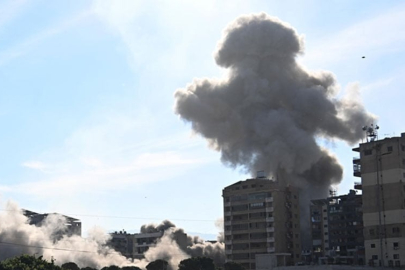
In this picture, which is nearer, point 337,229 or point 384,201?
point 384,201

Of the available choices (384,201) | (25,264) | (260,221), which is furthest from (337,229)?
(25,264)

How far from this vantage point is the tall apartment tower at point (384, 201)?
455 feet

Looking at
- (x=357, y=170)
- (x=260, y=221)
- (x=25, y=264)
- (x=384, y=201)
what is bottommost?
(x=25, y=264)

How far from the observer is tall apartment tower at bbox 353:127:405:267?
139 m

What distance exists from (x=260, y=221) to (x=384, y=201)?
45.5 m

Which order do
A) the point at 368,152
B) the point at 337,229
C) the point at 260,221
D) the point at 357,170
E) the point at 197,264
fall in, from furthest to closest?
the point at 260,221 < the point at 337,229 < the point at 197,264 < the point at 357,170 < the point at 368,152

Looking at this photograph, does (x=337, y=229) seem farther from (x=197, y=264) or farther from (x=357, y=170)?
(x=197, y=264)

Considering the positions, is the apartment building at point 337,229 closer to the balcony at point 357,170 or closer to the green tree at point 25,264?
the balcony at point 357,170

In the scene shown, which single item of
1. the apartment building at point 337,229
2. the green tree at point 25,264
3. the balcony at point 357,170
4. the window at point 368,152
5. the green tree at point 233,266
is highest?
the window at point 368,152

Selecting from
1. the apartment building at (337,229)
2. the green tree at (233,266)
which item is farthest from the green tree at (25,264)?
the apartment building at (337,229)

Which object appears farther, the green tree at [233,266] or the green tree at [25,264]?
the green tree at [233,266]

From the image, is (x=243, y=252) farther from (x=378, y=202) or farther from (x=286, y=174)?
(x=378, y=202)

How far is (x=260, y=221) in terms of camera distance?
589 ft

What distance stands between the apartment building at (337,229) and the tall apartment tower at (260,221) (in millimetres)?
6228
